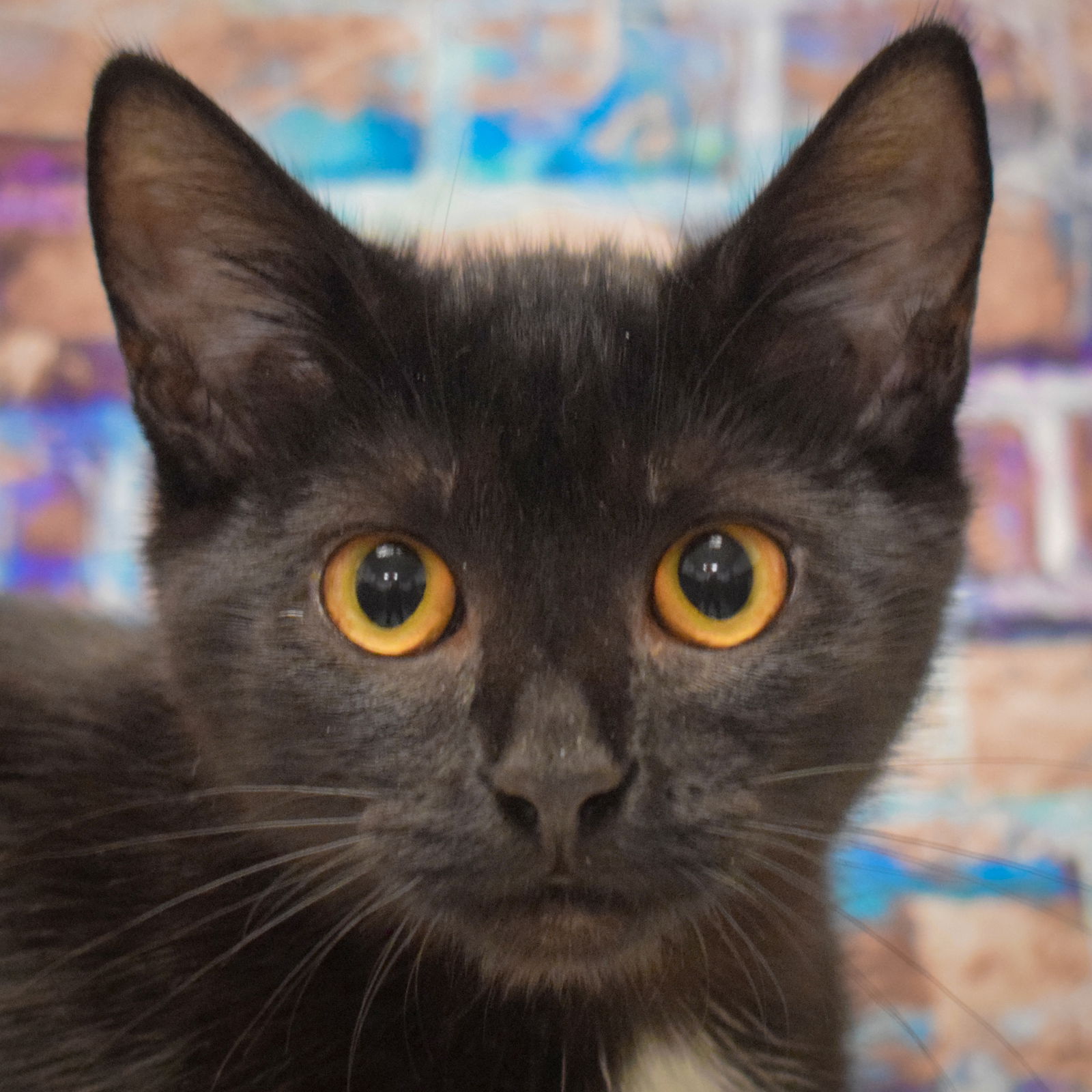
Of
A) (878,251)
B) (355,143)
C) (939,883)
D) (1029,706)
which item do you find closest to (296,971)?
(878,251)

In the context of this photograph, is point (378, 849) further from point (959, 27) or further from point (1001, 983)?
point (1001, 983)

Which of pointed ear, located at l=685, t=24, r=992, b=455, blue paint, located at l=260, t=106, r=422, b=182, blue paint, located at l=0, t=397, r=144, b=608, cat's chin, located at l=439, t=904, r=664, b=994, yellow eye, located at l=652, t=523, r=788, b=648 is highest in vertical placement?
blue paint, located at l=260, t=106, r=422, b=182

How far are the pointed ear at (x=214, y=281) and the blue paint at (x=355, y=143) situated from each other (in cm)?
78

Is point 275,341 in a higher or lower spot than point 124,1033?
higher

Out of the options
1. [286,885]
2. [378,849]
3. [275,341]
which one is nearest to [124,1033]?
[286,885]

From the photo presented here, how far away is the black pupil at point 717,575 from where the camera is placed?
0.83 m

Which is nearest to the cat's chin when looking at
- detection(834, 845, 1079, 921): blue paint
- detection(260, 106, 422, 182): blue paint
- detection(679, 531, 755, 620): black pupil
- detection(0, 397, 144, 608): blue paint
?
detection(679, 531, 755, 620): black pupil

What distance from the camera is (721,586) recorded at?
0.84 metres

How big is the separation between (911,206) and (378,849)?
1.92 ft

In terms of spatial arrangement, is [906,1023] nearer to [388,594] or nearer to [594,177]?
[388,594]

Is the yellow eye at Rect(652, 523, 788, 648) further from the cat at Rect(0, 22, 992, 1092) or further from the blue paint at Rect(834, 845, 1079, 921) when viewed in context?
the blue paint at Rect(834, 845, 1079, 921)

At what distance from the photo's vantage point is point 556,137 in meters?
1.68

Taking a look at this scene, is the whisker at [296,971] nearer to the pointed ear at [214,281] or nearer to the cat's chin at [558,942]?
the cat's chin at [558,942]

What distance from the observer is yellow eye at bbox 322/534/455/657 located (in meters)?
0.83
